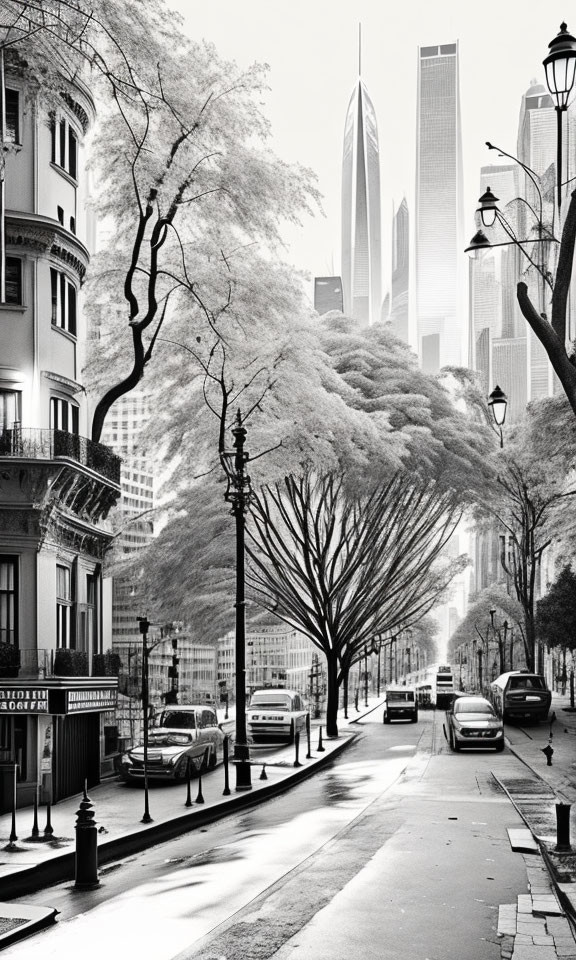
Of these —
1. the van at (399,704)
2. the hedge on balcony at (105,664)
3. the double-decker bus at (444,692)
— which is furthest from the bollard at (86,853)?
the double-decker bus at (444,692)

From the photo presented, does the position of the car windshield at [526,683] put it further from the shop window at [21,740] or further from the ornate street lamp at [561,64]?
the ornate street lamp at [561,64]

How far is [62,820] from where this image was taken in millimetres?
21031

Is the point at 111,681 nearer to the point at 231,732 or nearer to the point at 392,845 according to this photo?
the point at 392,845

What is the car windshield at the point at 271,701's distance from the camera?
129 feet

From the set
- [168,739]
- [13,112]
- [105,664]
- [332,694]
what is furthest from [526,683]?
[13,112]

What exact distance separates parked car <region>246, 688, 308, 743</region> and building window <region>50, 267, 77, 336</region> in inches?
634

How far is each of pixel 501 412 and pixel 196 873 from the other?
456 inches

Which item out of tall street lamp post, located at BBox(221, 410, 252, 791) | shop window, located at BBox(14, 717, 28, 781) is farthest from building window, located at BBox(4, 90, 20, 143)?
shop window, located at BBox(14, 717, 28, 781)

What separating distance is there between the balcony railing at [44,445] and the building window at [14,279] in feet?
9.78

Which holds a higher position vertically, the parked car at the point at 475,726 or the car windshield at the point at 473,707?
the car windshield at the point at 473,707

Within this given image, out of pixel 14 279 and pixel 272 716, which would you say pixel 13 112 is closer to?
pixel 14 279

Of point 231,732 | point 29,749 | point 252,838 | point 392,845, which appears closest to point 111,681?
point 29,749

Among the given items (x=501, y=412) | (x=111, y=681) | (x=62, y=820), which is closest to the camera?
(x=62, y=820)

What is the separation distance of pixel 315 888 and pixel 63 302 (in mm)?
18108
